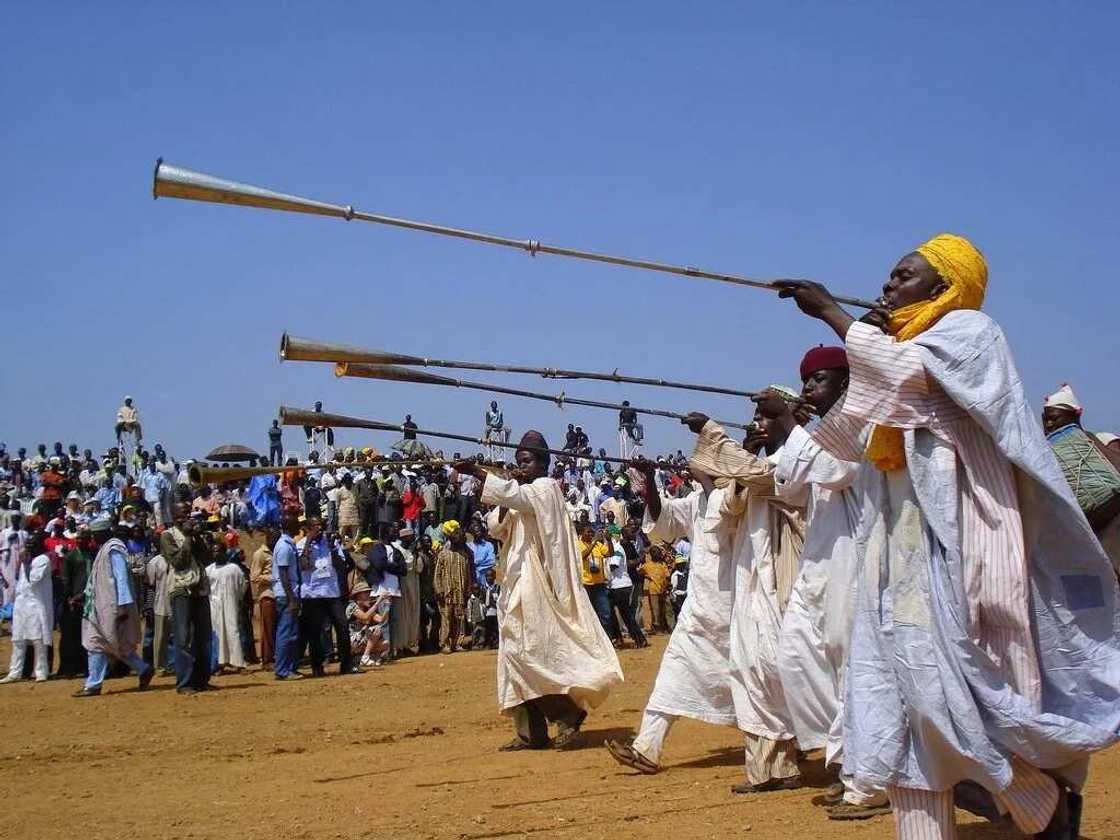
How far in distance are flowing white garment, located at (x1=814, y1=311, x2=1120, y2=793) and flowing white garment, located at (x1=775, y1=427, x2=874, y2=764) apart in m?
1.89

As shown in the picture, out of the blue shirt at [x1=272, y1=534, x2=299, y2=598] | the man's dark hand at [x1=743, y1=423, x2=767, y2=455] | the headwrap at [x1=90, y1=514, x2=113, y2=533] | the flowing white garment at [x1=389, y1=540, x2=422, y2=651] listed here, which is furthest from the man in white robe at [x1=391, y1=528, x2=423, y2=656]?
the man's dark hand at [x1=743, y1=423, x2=767, y2=455]

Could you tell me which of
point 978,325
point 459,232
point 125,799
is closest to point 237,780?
point 125,799

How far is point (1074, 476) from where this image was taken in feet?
26.1

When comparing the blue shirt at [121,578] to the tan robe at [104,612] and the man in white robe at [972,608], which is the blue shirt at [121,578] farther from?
the man in white robe at [972,608]

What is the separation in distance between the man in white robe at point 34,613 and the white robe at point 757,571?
13.1 m

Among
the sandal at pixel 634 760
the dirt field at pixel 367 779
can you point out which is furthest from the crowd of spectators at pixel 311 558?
the sandal at pixel 634 760

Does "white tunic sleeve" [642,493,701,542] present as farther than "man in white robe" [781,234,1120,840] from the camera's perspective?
Yes

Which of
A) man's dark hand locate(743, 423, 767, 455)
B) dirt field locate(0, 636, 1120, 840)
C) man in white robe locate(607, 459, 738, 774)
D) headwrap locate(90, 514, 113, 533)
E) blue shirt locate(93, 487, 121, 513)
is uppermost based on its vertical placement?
blue shirt locate(93, 487, 121, 513)

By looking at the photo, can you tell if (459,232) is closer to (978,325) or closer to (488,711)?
(978,325)

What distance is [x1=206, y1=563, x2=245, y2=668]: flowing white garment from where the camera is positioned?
62.8ft

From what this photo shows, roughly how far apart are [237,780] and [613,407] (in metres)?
3.80

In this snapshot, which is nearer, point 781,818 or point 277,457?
point 781,818

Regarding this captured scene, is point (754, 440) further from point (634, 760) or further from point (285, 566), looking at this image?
point (285, 566)

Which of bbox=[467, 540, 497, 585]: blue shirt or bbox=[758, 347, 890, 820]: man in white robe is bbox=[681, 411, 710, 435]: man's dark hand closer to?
bbox=[758, 347, 890, 820]: man in white robe
